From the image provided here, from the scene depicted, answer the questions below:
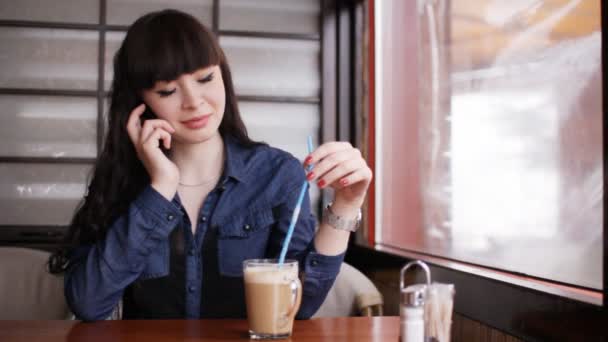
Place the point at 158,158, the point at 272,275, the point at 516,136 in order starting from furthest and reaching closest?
the point at 516,136
the point at 158,158
the point at 272,275

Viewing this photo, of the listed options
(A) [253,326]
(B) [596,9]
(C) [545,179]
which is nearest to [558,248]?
(C) [545,179]

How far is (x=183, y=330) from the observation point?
1.19 metres

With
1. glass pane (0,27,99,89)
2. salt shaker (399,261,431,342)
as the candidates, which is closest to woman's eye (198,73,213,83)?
salt shaker (399,261,431,342)

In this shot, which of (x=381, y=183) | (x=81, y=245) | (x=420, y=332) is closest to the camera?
(x=420, y=332)

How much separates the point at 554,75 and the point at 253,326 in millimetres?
910

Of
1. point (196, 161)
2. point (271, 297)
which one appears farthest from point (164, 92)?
point (271, 297)

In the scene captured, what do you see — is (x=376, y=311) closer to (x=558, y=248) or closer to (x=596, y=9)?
(x=558, y=248)

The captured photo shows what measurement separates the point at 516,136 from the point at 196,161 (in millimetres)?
796

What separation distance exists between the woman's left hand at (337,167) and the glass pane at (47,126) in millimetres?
2288

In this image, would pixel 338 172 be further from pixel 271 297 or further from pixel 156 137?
pixel 156 137

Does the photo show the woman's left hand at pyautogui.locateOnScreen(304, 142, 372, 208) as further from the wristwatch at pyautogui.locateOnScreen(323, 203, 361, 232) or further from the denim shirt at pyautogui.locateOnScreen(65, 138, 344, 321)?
the denim shirt at pyautogui.locateOnScreen(65, 138, 344, 321)

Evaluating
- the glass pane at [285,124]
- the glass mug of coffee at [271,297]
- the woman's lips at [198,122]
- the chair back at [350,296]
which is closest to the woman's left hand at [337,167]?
the glass mug of coffee at [271,297]

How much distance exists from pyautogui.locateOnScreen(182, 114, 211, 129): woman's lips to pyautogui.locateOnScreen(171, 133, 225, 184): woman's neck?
14cm

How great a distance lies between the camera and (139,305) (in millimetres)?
1575
